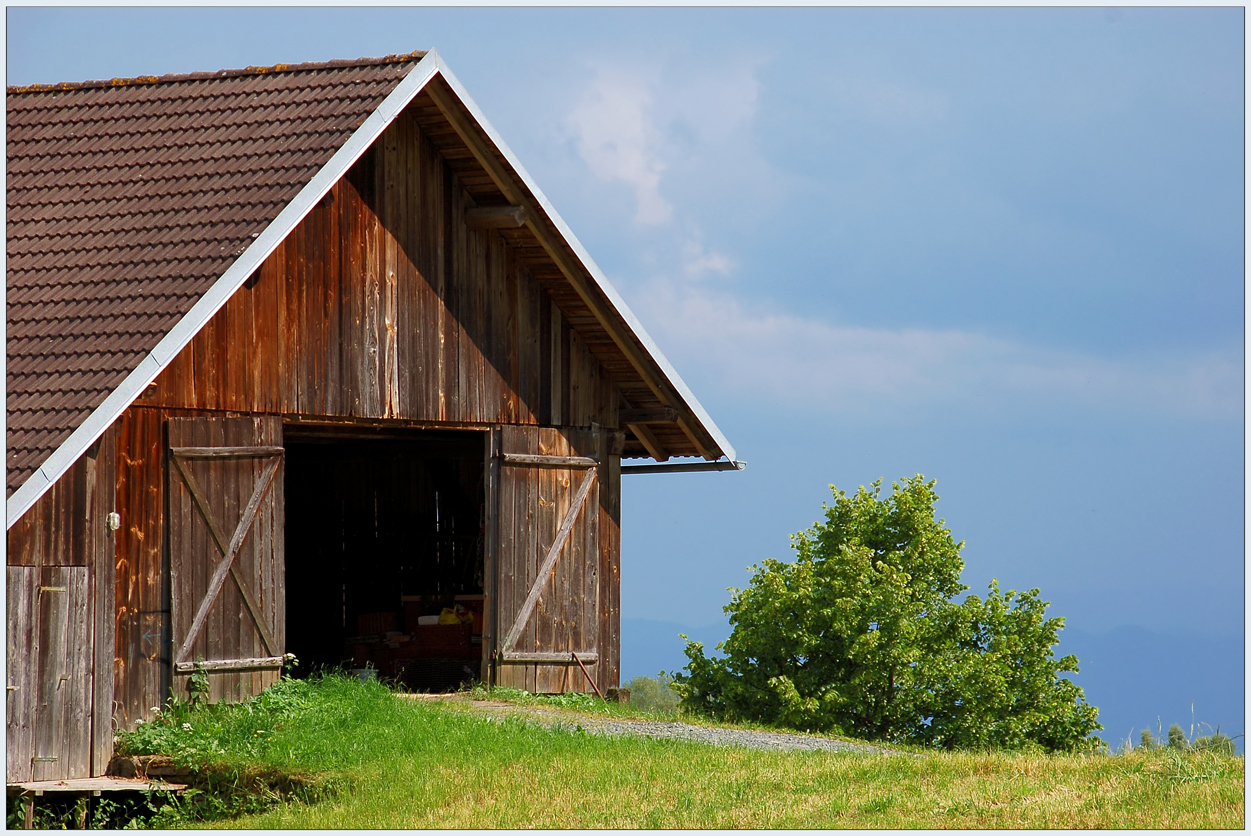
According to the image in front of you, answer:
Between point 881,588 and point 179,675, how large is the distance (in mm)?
9421

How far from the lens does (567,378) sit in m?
17.3

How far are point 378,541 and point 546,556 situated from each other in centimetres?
544

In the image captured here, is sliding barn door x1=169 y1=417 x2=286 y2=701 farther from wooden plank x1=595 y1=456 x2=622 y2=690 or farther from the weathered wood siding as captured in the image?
wooden plank x1=595 y1=456 x2=622 y2=690

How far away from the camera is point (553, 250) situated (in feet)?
53.7

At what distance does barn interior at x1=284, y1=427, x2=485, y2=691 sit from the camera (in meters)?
20.2

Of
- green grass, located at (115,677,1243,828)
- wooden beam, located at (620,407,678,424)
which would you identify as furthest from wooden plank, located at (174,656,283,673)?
wooden beam, located at (620,407,678,424)

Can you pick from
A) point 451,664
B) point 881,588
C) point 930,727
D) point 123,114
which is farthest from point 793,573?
point 123,114

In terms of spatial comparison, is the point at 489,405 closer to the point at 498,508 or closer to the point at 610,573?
the point at 498,508

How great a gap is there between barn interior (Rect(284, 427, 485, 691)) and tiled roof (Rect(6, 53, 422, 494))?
17.3 feet

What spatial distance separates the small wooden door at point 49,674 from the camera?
492 inches

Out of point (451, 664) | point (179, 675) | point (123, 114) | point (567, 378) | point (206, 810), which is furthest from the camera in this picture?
point (451, 664)

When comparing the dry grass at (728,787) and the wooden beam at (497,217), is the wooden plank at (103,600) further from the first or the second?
the wooden beam at (497,217)

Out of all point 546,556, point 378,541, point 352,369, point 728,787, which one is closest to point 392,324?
point 352,369

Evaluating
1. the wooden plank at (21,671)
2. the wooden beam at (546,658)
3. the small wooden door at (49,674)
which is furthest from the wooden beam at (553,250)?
the wooden plank at (21,671)
